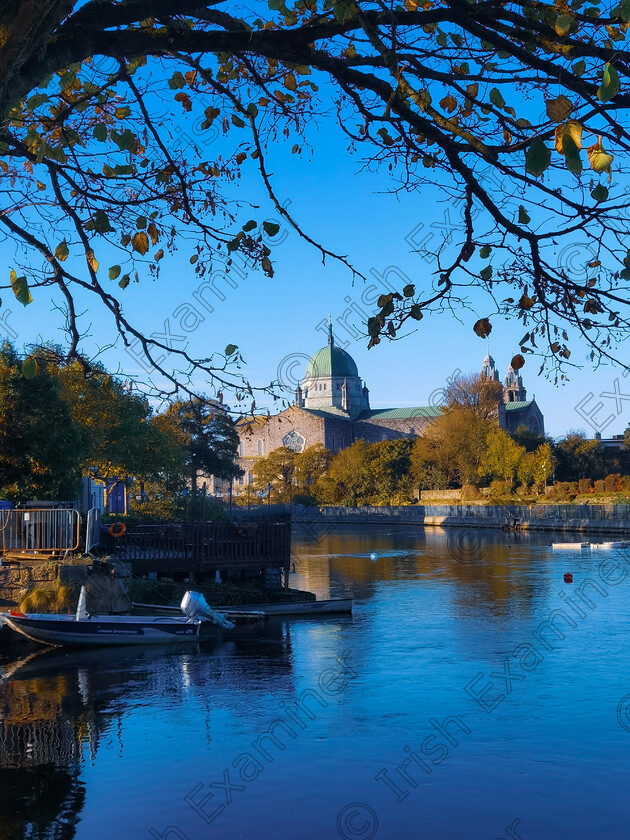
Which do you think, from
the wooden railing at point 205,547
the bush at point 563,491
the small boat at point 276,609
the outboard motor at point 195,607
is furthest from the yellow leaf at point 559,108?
the bush at point 563,491

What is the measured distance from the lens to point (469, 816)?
30.4 ft

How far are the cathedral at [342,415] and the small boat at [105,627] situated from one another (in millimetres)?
90315

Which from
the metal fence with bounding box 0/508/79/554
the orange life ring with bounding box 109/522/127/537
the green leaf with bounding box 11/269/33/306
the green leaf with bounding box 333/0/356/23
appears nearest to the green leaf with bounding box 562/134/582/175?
the green leaf with bounding box 333/0/356/23

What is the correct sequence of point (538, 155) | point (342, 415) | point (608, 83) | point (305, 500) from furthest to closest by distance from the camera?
point (342, 415), point (305, 500), point (538, 155), point (608, 83)

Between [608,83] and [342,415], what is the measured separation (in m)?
131

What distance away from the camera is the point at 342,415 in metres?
134

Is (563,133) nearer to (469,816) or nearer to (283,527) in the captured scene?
(469,816)

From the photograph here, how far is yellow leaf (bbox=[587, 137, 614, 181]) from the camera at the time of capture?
3.51 m

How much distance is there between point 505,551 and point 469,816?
111ft

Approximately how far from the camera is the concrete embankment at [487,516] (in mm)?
53781

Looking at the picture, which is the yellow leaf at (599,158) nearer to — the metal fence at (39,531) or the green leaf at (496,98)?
the green leaf at (496,98)

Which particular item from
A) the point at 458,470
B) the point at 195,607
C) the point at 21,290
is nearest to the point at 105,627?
the point at 195,607

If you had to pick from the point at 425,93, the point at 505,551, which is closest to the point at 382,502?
the point at 505,551

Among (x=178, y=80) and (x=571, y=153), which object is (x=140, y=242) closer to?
(x=178, y=80)
